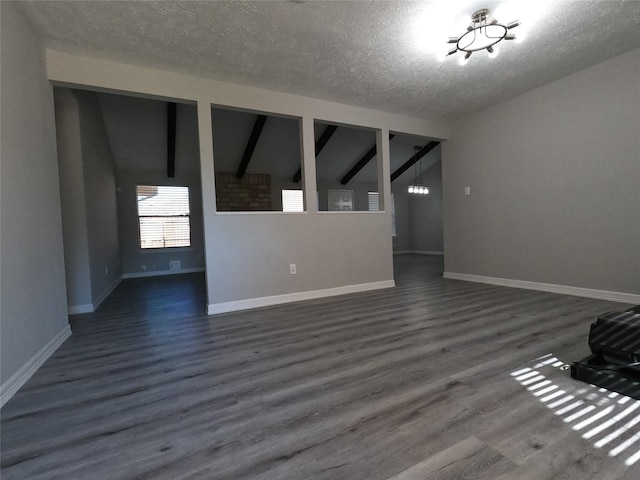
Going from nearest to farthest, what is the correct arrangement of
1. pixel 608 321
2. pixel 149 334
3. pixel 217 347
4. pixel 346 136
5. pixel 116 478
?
pixel 116 478
pixel 608 321
pixel 217 347
pixel 149 334
pixel 346 136

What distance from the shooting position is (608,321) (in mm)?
1835

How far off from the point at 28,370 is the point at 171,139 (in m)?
5.04

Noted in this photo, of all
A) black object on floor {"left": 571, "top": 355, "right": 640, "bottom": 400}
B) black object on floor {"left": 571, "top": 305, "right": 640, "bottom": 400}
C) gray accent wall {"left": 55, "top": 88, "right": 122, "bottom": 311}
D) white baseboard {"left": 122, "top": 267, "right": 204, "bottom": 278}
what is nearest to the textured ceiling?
gray accent wall {"left": 55, "top": 88, "right": 122, "bottom": 311}

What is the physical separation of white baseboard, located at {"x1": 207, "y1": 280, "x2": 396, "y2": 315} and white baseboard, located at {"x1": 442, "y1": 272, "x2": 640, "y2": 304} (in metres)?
1.37

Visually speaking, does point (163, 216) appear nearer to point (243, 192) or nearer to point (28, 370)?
point (243, 192)

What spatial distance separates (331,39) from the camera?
2.72 meters

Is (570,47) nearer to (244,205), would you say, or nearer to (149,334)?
(149,334)

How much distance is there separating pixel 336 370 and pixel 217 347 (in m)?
1.03

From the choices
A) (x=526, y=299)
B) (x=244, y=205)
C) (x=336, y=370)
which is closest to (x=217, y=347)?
(x=336, y=370)

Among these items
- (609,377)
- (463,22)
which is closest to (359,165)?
(463,22)

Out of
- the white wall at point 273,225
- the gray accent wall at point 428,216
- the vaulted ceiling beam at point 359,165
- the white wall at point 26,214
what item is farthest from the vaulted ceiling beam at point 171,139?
the gray accent wall at point 428,216

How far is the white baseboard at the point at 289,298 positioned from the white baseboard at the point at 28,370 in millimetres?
1286

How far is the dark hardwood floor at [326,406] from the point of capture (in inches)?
44.7

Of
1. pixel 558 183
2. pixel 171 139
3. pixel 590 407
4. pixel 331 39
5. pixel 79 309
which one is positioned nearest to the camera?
pixel 590 407
